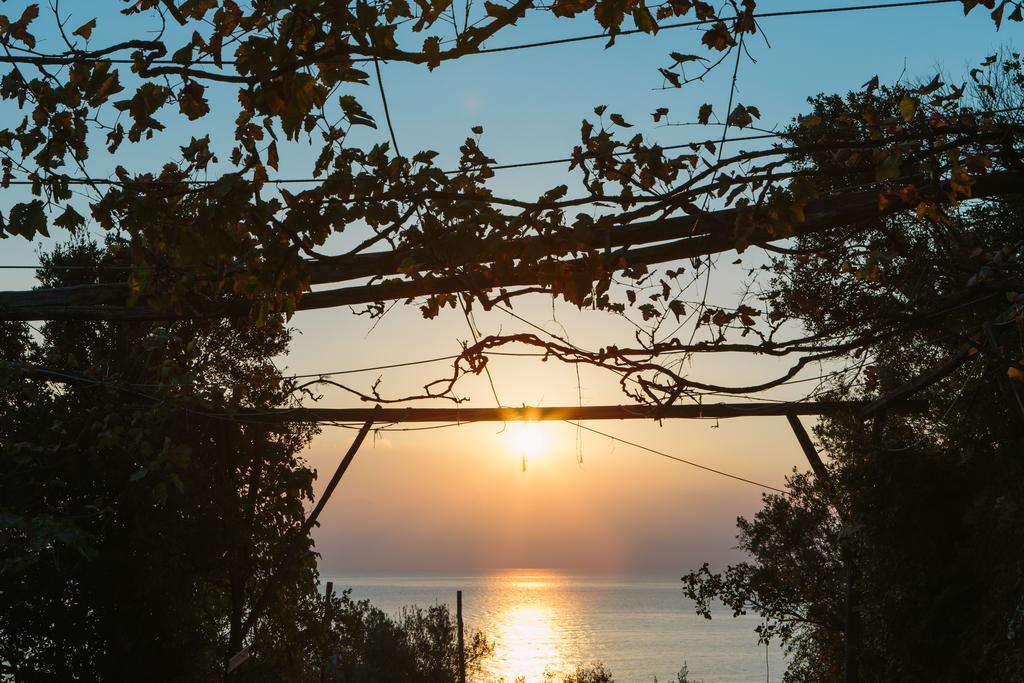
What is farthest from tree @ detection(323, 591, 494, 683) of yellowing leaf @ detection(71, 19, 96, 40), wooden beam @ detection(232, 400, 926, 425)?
yellowing leaf @ detection(71, 19, 96, 40)

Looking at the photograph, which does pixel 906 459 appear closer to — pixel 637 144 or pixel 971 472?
pixel 971 472

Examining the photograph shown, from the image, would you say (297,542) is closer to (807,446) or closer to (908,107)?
(807,446)

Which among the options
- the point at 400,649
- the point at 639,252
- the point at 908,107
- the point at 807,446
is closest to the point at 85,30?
the point at 639,252

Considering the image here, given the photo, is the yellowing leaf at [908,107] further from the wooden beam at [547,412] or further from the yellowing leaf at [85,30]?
the wooden beam at [547,412]

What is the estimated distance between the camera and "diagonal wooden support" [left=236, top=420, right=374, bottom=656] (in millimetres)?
10969

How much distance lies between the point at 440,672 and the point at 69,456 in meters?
8.92

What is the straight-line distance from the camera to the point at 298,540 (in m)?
11.4

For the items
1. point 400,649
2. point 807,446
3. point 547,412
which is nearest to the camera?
point 547,412

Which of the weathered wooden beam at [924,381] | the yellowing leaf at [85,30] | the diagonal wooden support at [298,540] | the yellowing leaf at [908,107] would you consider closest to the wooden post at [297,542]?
the diagonal wooden support at [298,540]

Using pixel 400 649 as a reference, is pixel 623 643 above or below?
below

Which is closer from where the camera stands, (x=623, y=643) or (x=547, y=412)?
(x=547, y=412)

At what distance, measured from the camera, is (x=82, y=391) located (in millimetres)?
11469

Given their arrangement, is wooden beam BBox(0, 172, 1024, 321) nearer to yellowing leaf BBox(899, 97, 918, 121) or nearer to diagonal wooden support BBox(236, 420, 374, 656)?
yellowing leaf BBox(899, 97, 918, 121)

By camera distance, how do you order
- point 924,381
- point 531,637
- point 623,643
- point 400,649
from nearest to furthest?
point 924,381 → point 400,649 → point 623,643 → point 531,637
